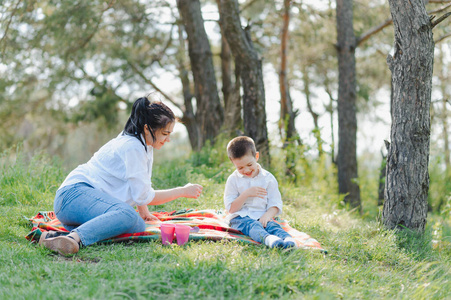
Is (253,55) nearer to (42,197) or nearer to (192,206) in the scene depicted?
(192,206)

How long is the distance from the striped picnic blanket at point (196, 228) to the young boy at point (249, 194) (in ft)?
0.45

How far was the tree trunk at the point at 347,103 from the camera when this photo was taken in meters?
8.54

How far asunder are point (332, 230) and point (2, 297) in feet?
9.93

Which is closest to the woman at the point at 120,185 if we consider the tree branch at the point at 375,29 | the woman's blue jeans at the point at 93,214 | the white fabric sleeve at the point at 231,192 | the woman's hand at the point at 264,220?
the woman's blue jeans at the point at 93,214

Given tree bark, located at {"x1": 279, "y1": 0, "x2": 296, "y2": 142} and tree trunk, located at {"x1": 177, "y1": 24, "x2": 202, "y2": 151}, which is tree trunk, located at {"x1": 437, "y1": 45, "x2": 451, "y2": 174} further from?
tree trunk, located at {"x1": 177, "y1": 24, "x2": 202, "y2": 151}

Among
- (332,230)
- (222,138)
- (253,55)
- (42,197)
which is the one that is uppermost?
(253,55)

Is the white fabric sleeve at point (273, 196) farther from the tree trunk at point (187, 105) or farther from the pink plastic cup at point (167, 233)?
the tree trunk at point (187, 105)

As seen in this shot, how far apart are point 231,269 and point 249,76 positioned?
481 centimetres

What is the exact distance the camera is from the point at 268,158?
279 inches

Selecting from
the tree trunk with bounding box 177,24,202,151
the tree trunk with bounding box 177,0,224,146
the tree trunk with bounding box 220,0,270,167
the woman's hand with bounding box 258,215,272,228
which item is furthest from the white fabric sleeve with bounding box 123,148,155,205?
the tree trunk with bounding box 177,24,202,151

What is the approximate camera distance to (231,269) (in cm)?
264

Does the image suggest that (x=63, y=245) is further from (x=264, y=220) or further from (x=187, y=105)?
(x=187, y=105)

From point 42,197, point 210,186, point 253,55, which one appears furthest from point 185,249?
point 253,55

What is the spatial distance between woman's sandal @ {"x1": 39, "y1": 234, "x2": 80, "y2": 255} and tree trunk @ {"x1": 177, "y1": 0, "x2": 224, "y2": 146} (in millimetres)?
5997
